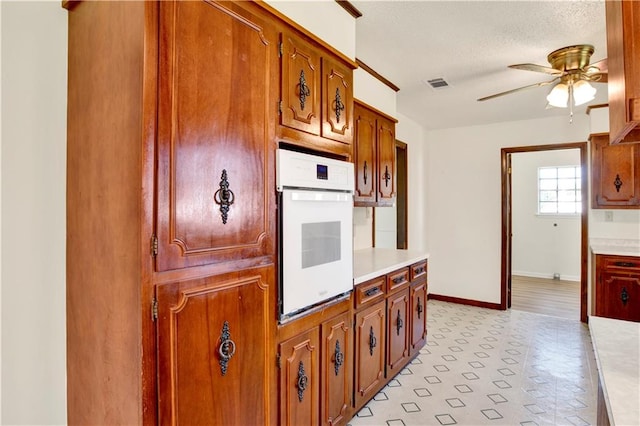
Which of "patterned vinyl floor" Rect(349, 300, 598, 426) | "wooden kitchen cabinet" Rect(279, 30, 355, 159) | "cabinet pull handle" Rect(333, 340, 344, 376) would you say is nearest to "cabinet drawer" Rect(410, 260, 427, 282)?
"patterned vinyl floor" Rect(349, 300, 598, 426)

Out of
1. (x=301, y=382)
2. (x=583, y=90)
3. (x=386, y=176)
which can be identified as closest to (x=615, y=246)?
(x=583, y=90)

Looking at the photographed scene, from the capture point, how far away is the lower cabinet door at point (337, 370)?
199 centimetres

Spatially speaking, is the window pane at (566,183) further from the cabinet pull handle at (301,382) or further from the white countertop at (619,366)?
the cabinet pull handle at (301,382)

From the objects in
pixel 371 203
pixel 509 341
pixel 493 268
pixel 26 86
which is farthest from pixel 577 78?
pixel 26 86

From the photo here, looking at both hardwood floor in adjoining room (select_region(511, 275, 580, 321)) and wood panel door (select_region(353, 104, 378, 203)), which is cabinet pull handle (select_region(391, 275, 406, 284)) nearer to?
wood panel door (select_region(353, 104, 378, 203))

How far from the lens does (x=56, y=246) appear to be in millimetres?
1456

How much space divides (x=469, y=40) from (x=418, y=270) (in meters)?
A: 1.90

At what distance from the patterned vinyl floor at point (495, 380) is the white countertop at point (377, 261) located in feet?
3.07

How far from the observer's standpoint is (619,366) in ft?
3.38

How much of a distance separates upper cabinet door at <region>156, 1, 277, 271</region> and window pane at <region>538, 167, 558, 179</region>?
7009 mm

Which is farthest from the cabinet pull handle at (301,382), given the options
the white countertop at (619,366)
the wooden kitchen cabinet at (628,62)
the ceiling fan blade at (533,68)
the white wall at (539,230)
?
the white wall at (539,230)

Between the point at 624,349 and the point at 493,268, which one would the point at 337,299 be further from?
the point at 493,268

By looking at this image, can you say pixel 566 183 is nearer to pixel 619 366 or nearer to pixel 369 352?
pixel 369 352

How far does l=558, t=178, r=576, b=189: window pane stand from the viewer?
6777mm
